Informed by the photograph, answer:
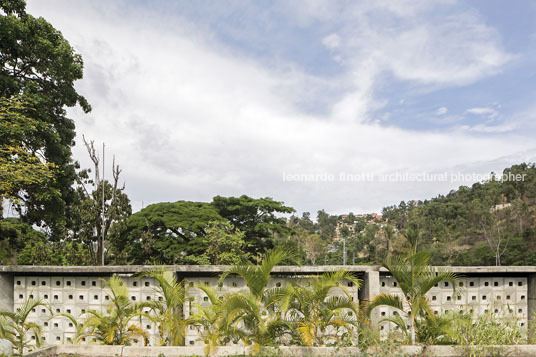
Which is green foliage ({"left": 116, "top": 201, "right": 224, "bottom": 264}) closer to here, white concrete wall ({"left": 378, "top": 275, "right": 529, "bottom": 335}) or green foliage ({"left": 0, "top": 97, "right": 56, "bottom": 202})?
green foliage ({"left": 0, "top": 97, "right": 56, "bottom": 202})

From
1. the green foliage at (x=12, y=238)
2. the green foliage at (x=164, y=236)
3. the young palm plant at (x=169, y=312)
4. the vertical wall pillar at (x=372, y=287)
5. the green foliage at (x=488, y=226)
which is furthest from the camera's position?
the green foliage at (x=488, y=226)

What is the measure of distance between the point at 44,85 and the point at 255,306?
970 centimetres

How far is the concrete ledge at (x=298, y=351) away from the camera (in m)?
5.28

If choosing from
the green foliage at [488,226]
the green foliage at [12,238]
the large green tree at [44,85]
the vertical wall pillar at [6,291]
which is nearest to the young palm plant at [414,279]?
the vertical wall pillar at [6,291]

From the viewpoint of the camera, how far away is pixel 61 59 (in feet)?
34.6

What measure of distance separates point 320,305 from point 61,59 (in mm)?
9633

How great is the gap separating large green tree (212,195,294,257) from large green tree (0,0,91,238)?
15.0 metres

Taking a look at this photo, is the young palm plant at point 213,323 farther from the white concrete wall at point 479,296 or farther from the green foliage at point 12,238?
the green foliage at point 12,238

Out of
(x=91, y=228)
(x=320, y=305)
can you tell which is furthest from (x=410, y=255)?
(x=91, y=228)

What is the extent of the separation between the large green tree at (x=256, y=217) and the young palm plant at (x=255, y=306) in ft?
63.8

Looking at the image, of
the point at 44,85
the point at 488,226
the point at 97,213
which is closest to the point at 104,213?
the point at 97,213

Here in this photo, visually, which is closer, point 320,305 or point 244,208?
point 320,305

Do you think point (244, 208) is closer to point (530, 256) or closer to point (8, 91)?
point (8, 91)

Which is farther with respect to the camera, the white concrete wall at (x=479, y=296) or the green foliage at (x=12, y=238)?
the green foliage at (x=12, y=238)
